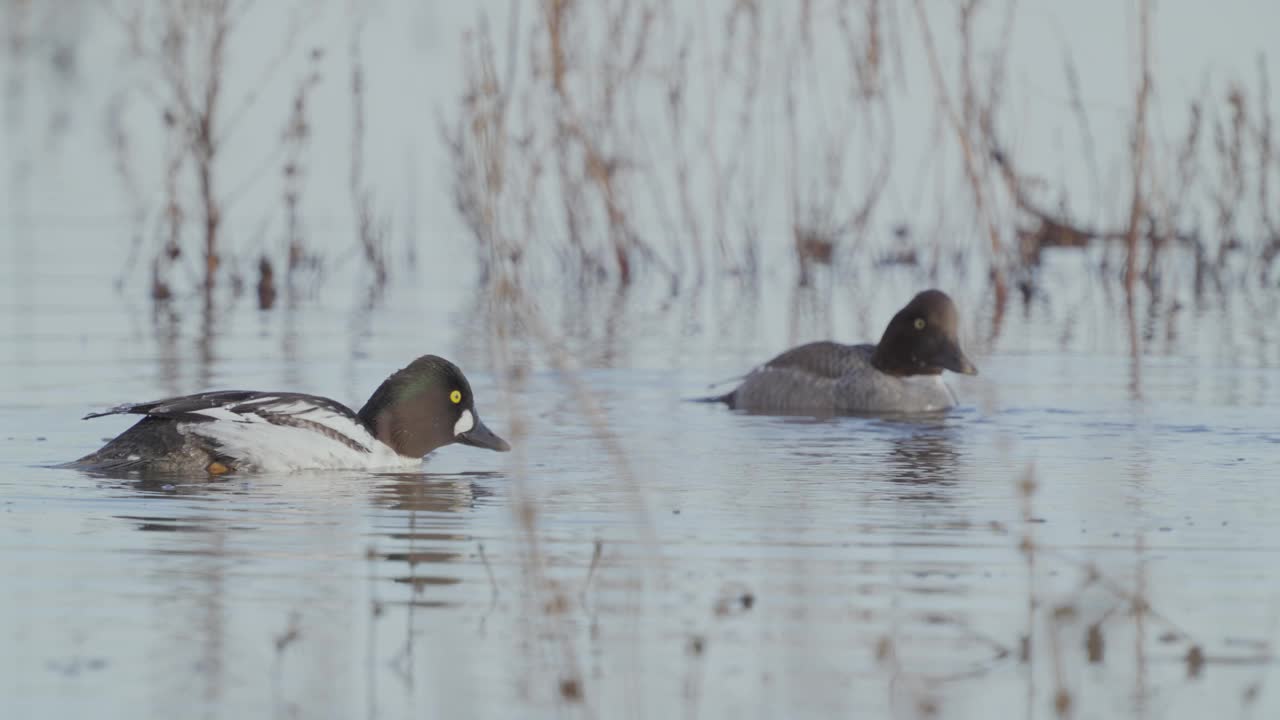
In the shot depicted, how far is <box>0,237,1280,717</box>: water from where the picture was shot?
18.7 ft

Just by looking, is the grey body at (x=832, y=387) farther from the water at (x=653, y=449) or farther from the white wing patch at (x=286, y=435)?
the white wing patch at (x=286, y=435)

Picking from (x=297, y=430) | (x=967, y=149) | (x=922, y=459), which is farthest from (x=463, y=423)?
(x=967, y=149)

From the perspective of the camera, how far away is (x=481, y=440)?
10.2 m

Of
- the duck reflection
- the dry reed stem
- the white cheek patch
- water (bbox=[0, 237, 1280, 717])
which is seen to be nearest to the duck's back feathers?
water (bbox=[0, 237, 1280, 717])

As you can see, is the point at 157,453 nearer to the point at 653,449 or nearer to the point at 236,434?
the point at 236,434

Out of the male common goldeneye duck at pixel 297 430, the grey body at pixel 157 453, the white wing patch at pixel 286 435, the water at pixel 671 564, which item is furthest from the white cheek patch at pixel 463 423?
the grey body at pixel 157 453

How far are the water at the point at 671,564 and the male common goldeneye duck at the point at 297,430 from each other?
0.58 feet

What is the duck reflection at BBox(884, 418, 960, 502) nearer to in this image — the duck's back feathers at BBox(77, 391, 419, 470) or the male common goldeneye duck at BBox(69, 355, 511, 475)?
the male common goldeneye duck at BBox(69, 355, 511, 475)

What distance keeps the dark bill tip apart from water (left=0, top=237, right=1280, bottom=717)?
12cm

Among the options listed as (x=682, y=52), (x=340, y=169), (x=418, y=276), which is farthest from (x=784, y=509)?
(x=340, y=169)

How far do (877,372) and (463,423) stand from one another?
3713 millimetres

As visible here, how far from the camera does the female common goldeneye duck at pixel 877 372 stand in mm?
12672

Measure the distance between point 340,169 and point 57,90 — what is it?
6.60m

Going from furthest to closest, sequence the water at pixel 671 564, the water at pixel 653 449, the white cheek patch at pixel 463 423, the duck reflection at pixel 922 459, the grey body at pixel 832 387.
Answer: the grey body at pixel 832 387
the white cheek patch at pixel 463 423
the duck reflection at pixel 922 459
the water at pixel 653 449
the water at pixel 671 564
